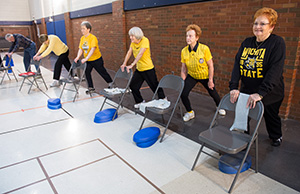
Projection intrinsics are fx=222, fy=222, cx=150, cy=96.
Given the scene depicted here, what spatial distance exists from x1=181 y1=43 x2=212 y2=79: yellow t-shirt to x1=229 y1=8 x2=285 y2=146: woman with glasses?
789 mm

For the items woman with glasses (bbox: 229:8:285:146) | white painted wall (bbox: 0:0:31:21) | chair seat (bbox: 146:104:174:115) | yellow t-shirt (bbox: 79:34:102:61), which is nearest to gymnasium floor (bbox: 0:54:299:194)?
chair seat (bbox: 146:104:174:115)

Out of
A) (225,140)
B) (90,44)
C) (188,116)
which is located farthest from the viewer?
(90,44)

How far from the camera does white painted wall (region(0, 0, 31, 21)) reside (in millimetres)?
15953

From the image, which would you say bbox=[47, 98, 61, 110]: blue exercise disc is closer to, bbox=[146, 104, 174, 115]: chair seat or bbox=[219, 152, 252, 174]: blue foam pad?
bbox=[146, 104, 174, 115]: chair seat

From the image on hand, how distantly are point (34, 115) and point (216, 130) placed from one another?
3287 mm

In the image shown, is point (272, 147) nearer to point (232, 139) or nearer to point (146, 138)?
point (232, 139)

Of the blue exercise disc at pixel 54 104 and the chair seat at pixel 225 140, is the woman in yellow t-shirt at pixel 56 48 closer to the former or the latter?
the blue exercise disc at pixel 54 104

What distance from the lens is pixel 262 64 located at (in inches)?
89.9

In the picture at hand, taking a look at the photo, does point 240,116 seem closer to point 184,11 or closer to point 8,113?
point 184,11

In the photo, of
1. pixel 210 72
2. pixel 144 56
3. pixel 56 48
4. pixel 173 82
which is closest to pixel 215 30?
pixel 210 72

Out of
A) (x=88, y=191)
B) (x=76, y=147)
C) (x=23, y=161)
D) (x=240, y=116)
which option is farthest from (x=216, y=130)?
(x=23, y=161)

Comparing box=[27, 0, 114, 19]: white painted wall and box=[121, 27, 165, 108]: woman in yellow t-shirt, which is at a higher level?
box=[27, 0, 114, 19]: white painted wall

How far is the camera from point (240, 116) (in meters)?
2.29

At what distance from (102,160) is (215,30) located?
3401mm
